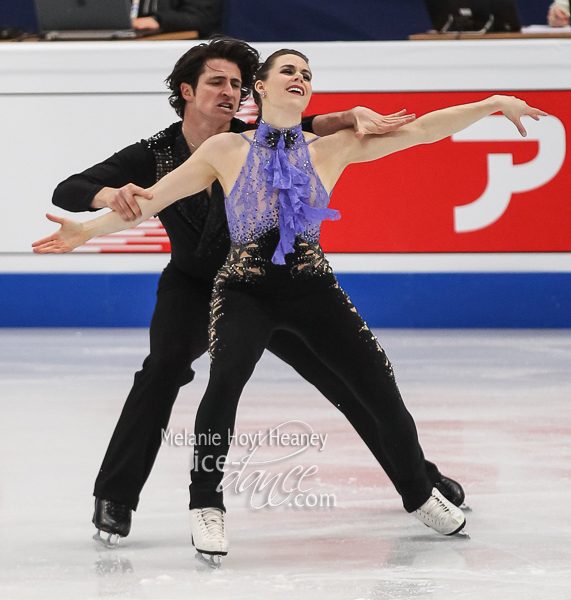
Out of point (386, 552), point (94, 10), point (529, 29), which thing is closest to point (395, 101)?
point (529, 29)

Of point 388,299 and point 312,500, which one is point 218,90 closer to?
point 312,500

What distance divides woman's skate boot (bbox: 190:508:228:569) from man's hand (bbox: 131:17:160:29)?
4266 mm

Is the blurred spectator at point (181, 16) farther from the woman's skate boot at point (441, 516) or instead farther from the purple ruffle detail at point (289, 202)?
the woman's skate boot at point (441, 516)

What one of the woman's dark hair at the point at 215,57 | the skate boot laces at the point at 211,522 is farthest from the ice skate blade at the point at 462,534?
the woman's dark hair at the point at 215,57

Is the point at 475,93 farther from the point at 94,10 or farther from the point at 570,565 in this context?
the point at 570,565

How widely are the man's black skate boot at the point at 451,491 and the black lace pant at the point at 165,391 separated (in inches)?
8.4

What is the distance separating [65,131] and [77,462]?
10.3 ft

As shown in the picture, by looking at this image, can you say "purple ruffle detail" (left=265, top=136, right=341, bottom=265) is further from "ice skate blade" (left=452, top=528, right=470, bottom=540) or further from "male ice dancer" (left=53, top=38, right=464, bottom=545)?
"ice skate blade" (left=452, top=528, right=470, bottom=540)

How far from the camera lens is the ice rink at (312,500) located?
216 cm

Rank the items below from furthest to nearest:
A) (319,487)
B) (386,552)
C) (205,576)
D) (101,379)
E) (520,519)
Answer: (101,379) < (319,487) < (520,519) < (386,552) < (205,576)

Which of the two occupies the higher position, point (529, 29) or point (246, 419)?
point (529, 29)

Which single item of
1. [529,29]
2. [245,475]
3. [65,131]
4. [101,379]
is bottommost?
[101,379]

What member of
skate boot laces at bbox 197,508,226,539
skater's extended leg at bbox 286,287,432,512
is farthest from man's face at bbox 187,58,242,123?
skate boot laces at bbox 197,508,226,539

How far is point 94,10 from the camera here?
228 inches
